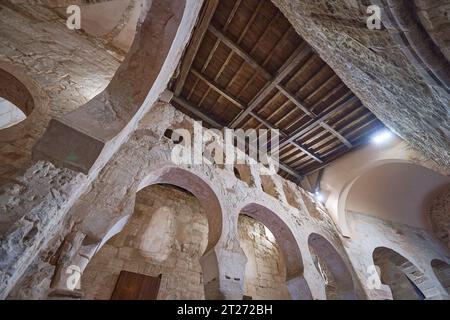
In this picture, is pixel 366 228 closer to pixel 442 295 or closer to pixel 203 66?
pixel 442 295

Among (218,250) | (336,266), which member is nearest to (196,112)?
(218,250)

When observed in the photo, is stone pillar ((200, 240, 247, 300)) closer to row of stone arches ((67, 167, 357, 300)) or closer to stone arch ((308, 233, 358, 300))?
row of stone arches ((67, 167, 357, 300))

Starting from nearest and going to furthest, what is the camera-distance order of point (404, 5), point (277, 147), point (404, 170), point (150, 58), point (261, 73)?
point (404, 5), point (150, 58), point (261, 73), point (404, 170), point (277, 147)

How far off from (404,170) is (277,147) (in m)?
4.08

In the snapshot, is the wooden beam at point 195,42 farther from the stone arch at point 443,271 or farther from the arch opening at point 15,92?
the stone arch at point 443,271

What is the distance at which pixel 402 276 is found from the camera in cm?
805

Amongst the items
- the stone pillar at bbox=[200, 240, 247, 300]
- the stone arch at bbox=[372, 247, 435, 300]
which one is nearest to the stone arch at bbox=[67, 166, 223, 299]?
the stone pillar at bbox=[200, 240, 247, 300]

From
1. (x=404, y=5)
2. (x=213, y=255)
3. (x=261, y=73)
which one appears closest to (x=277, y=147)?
(x=261, y=73)

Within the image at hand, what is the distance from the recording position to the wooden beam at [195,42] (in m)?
4.52

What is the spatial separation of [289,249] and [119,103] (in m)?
4.38

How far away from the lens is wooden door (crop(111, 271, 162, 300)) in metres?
4.65

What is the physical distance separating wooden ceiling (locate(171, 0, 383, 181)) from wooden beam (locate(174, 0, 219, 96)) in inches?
0.7

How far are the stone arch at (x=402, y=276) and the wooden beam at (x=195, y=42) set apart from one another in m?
8.14

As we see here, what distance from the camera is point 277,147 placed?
25.6 feet
